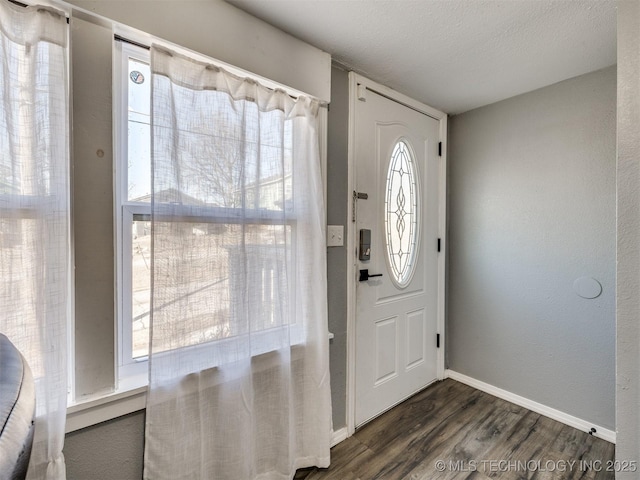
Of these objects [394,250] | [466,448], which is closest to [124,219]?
[394,250]

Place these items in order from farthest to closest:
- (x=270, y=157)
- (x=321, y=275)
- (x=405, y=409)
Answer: (x=405, y=409), (x=321, y=275), (x=270, y=157)

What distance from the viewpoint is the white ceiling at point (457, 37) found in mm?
1262

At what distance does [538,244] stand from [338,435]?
1.84m

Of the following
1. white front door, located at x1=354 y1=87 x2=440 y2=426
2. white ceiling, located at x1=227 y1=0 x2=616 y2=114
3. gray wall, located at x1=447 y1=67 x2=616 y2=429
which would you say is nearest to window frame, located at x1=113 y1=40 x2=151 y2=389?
white ceiling, located at x1=227 y1=0 x2=616 y2=114

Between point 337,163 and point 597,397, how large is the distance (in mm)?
2154

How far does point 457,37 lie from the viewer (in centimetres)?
145

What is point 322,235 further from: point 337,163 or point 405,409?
point 405,409

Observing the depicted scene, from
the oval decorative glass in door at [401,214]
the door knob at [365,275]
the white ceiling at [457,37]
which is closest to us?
the white ceiling at [457,37]

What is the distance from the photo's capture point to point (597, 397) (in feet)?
5.74

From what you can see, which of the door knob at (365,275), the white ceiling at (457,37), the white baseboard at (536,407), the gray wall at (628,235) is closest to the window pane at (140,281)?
the white ceiling at (457,37)

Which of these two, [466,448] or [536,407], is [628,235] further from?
[536,407]

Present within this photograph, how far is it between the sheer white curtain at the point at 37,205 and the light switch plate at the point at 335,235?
3.75 feet

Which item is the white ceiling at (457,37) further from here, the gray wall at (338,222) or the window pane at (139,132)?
the window pane at (139,132)

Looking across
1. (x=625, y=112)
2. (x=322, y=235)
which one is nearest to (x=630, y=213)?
(x=625, y=112)
